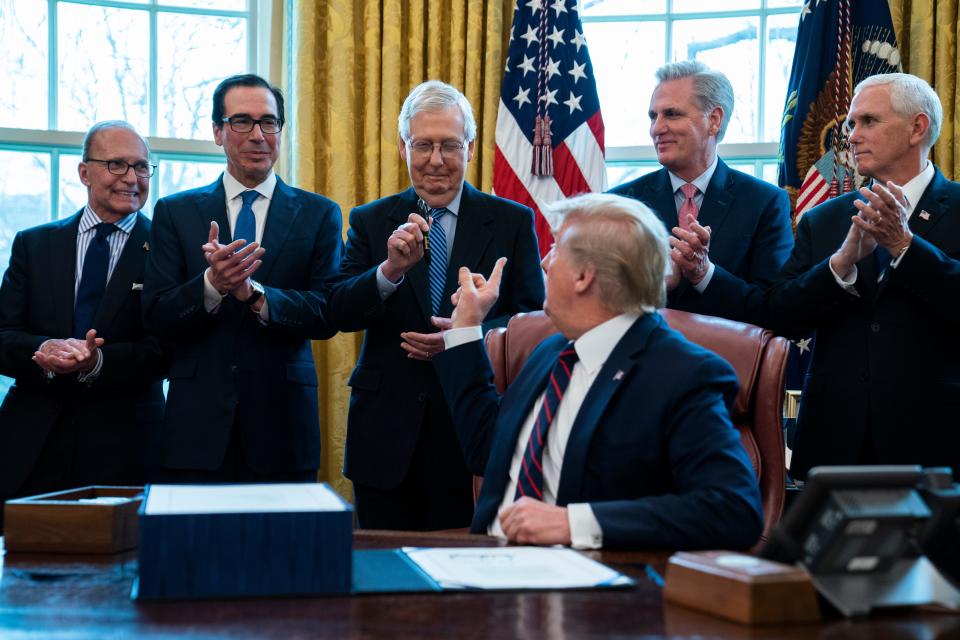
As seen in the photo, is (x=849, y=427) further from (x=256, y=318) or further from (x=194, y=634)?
(x=194, y=634)

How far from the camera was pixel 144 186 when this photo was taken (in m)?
3.65

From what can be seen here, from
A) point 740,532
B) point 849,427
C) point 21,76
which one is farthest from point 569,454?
point 21,76

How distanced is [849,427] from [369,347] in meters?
1.40

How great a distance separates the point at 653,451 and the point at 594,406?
0.14 m

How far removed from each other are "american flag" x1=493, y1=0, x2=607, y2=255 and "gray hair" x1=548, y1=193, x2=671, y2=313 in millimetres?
2490

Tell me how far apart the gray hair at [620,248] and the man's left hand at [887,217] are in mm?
899

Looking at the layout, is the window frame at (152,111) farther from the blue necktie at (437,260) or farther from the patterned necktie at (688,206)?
the patterned necktie at (688,206)

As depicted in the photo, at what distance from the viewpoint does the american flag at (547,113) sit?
4684 mm

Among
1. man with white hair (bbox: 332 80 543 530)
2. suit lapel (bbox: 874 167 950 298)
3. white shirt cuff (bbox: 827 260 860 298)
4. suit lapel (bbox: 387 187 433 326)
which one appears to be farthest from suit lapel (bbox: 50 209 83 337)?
suit lapel (bbox: 874 167 950 298)

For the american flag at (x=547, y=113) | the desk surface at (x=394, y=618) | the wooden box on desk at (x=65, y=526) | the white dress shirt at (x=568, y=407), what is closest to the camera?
the desk surface at (x=394, y=618)

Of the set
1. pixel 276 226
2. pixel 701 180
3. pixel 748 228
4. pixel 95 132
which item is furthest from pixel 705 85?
pixel 95 132

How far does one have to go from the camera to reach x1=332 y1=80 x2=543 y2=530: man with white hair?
3.06 meters

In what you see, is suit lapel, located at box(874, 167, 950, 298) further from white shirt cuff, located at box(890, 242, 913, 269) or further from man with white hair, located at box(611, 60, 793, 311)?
man with white hair, located at box(611, 60, 793, 311)

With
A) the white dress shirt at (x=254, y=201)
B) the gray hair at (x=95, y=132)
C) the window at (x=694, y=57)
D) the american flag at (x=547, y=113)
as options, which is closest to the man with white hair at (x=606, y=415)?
the white dress shirt at (x=254, y=201)
